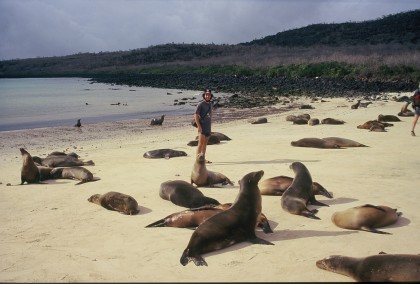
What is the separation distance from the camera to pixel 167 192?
22.1ft

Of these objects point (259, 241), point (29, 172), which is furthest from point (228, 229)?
point (29, 172)

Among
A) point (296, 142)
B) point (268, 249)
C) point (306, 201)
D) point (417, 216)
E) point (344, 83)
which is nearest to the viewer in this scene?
point (268, 249)

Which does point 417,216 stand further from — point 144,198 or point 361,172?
point 144,198

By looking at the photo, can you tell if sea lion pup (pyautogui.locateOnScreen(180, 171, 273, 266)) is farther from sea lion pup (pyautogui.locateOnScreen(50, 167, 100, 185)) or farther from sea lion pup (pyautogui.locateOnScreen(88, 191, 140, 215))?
sea lion pup (pyautogui.locateOnScreen(50, 167, 100, 185))

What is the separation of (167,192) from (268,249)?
2.45m

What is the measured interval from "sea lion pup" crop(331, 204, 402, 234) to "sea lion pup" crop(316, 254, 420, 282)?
1170mm

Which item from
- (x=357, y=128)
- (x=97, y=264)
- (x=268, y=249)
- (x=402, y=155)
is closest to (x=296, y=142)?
(x=402, y=155)

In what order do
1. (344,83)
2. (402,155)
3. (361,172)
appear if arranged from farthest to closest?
(344,83) → (402,155) → (361,172)

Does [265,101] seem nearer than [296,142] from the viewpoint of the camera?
No

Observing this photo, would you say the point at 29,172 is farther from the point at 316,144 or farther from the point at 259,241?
the point at 316,144

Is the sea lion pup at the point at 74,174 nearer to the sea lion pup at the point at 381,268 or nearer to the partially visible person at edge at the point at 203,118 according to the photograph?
the partially visible person at edge at the point at 203,118

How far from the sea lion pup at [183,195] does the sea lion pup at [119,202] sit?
1.90ft

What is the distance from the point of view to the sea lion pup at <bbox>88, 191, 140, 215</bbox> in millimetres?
6203

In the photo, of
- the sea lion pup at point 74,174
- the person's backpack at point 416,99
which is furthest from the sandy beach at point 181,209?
the person's backpack at point 416,99
